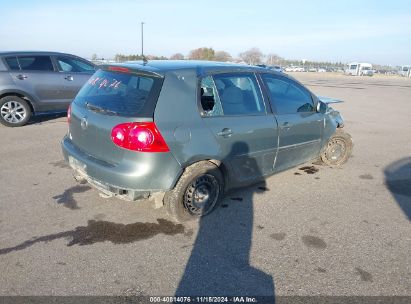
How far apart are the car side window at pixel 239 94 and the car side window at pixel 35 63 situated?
19.4 ft

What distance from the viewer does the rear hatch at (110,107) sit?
3201 millimetres

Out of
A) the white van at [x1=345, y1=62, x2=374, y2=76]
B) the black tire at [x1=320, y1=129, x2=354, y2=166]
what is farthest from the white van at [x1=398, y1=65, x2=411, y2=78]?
the black tire at [x1=320, y1=129, x2=354, y2=166]

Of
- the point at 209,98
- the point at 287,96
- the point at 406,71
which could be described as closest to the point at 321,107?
the point at 287,96

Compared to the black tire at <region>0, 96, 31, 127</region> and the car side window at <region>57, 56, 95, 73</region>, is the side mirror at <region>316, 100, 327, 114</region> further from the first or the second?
the black tire at <region>0, 96, 31, 127</region>

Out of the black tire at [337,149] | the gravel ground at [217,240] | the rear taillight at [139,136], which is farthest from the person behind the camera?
the black tire at [337,149]

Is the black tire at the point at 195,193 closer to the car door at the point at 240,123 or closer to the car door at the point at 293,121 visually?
the car door at the point at 240,123

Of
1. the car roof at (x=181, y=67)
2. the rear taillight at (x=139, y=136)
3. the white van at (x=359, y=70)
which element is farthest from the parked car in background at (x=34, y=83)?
the white van at (x=359, y=70)

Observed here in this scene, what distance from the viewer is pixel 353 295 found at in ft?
8.73

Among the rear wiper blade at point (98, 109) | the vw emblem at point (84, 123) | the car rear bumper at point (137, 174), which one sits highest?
the rear wiper blade at point (98, 109)

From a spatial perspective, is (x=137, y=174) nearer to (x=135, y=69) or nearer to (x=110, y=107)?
(x=110, y=107)

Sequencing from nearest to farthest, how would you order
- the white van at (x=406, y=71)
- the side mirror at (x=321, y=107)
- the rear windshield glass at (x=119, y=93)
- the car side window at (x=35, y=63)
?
the rear windshield glass at (x=119, y=93)
the side mirror at (x=321, y=107)
the car side window at (x=35, y=63)
the white van at (x=406, y=71)

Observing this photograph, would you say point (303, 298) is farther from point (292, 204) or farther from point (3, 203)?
point (3, 203)

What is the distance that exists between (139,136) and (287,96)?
2.25 m

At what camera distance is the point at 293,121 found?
4.42 meters
